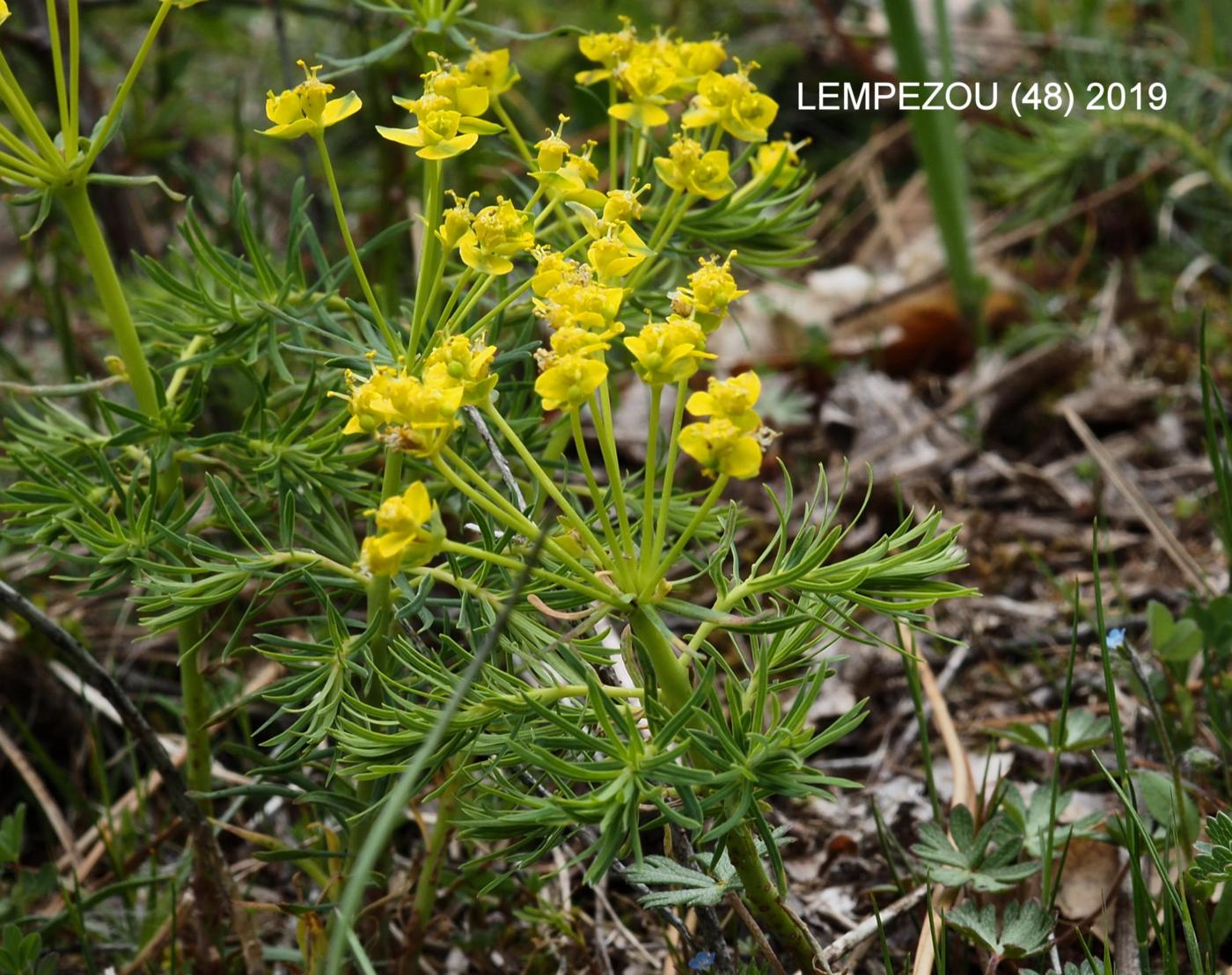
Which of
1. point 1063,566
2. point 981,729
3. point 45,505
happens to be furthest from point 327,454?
point 1063,566

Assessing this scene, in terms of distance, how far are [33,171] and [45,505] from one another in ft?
1.23

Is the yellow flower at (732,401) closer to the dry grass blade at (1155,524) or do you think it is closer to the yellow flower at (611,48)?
the yellow flower at (611,48)

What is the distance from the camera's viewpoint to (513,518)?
1.04m

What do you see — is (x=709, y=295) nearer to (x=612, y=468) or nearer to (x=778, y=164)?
(x=612, y=468)

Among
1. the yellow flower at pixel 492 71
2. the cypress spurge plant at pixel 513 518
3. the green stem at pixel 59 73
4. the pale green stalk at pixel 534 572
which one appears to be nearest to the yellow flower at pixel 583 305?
the cypress spurge plant at pixel 513 518

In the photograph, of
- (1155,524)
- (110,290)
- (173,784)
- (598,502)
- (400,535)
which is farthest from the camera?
(1155,524)

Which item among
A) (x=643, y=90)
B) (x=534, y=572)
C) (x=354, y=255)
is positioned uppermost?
(x=643, y=90)

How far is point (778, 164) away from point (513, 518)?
27.4 inches

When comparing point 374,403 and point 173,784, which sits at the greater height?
point 374,403

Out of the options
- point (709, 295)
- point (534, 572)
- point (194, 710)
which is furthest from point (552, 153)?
point (194, 710)

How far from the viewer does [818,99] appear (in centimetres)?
380

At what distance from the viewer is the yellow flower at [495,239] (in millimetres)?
1104

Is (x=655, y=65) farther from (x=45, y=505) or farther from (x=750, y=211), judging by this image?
(x=45, y=505)

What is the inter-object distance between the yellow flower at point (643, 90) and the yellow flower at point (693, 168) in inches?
3.6
